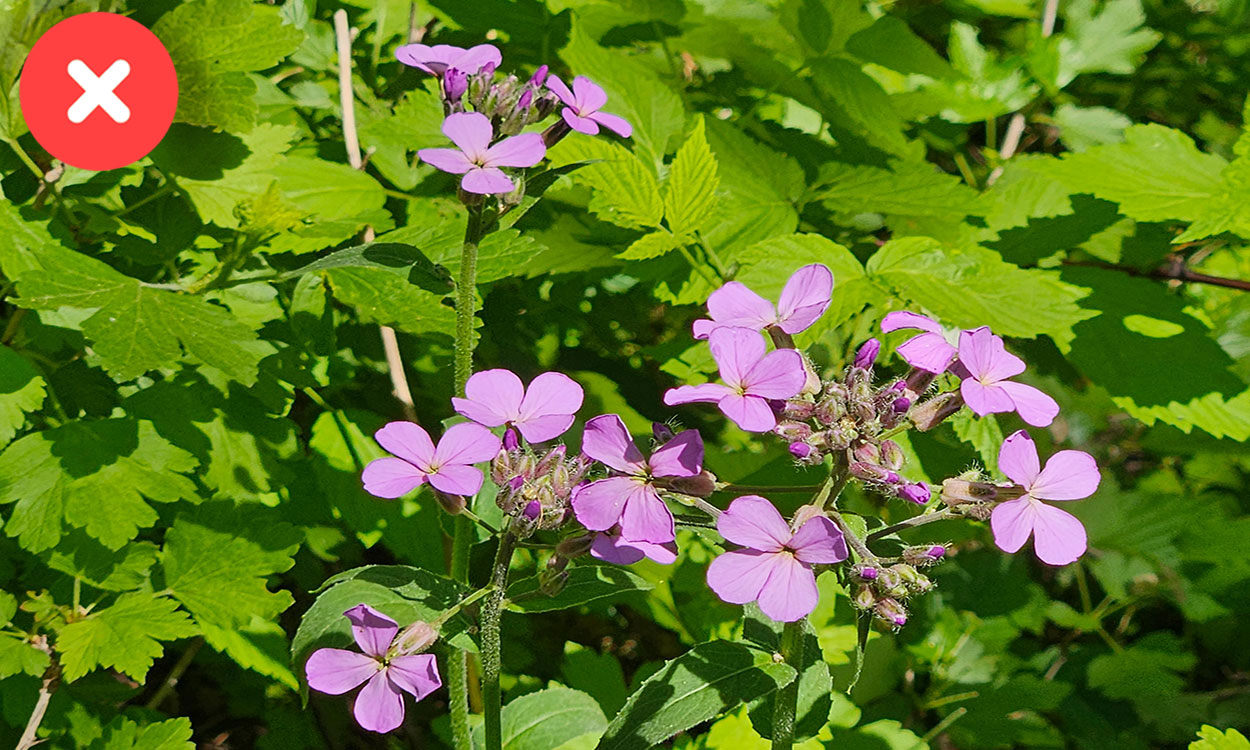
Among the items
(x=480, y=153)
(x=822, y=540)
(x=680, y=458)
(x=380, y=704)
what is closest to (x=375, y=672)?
(x=380, y=704)

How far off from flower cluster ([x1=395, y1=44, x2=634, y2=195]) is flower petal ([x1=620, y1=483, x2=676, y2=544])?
0.45 meters

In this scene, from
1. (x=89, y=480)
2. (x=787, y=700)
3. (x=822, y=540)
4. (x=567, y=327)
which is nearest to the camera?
(x=822, y=540)

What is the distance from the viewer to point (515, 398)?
1312 millimetres

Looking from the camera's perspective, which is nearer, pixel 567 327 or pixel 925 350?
pixel 925 350

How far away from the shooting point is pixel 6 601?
5.75 ft

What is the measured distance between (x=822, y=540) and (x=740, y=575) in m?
0.10

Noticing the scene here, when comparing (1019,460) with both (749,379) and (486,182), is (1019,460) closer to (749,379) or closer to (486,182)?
(749,379)

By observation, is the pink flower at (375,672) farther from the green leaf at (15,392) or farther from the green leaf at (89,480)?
the green leaf at (15,392)

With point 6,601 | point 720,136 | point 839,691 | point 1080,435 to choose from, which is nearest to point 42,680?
point 6,601

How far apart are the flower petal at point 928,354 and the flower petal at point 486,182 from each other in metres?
0.56

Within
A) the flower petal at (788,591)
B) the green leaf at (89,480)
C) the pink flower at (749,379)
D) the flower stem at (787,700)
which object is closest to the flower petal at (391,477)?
the pink flower at (749,379)

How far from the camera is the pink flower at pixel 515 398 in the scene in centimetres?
129

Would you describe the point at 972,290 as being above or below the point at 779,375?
below

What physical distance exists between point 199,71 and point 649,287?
3.37 feet
